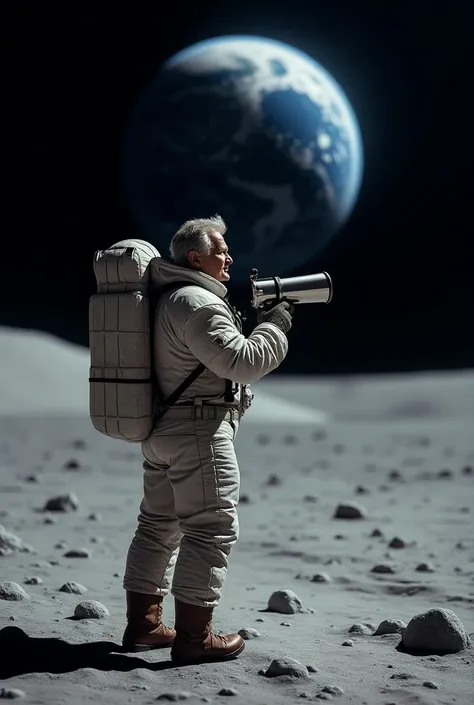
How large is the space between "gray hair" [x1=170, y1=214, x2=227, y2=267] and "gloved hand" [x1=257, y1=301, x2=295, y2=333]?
25cm

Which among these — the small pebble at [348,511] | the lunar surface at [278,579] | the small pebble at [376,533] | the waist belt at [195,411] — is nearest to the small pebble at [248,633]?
the lunar surface at [278,579]

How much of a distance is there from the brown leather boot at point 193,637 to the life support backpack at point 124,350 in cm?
50

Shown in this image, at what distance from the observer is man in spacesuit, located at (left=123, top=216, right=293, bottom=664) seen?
2664 mm

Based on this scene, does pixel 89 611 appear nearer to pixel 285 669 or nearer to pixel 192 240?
pixel 285 669

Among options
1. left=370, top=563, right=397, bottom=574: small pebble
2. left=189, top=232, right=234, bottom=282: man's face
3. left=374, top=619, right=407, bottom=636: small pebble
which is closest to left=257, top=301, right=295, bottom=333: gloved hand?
left=189, top=232, right=234, bottom=282: man's face

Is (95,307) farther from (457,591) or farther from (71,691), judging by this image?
(457,591)

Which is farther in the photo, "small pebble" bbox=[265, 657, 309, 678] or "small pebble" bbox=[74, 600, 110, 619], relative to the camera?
"small pebble" bbox=[74, 600, 110, 619]

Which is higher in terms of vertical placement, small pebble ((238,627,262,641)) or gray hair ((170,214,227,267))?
gray hair ((170,214,227,267))

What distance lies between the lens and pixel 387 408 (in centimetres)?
2030

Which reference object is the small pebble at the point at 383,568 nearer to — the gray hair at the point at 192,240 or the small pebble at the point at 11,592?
the small pebble at the point at 11,592

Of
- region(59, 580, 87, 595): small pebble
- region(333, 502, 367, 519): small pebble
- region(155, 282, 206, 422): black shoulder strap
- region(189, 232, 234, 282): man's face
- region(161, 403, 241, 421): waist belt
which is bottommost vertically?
region(59, 580, 87, 595): small pebble

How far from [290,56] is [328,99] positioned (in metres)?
1.07

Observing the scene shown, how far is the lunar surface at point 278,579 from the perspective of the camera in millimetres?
2553

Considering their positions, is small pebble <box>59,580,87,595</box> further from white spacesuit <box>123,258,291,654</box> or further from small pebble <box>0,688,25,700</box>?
small pebble <box>0,688,25,700</box>
